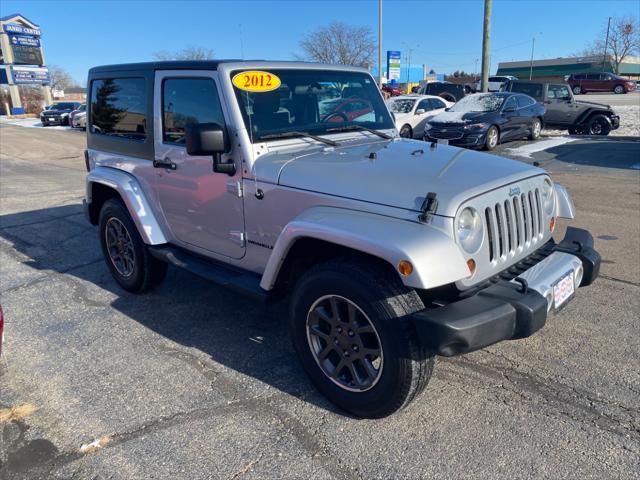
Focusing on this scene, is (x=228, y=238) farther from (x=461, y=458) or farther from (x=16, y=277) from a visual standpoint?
(x=16, y=277)

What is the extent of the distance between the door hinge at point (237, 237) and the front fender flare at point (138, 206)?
0.92 meters

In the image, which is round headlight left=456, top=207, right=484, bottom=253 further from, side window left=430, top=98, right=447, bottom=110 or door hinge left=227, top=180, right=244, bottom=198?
side window left=430, top=98, right=447, bottom=110

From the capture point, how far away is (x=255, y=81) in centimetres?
340

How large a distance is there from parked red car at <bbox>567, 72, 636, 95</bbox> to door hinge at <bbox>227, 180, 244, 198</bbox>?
41915 millimetres

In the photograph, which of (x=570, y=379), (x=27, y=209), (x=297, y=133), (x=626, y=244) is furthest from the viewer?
(x=27, y=209)

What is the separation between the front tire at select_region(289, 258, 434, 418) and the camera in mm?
2484

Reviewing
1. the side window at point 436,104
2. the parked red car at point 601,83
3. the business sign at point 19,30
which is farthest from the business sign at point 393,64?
the business sign at point 19,30

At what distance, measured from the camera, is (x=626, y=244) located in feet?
18.4

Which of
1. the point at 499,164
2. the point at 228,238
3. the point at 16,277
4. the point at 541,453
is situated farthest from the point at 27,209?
the point at 541,453

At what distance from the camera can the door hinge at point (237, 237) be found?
3.43m

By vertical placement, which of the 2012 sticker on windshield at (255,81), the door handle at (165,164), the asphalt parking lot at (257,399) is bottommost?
the asphalt parking lot at (257,399)

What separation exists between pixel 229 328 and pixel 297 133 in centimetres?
161

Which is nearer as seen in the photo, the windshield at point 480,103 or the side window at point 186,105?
the side window at point 186,105

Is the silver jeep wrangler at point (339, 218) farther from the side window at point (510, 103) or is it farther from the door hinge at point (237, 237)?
the side window at point (510, 103)
